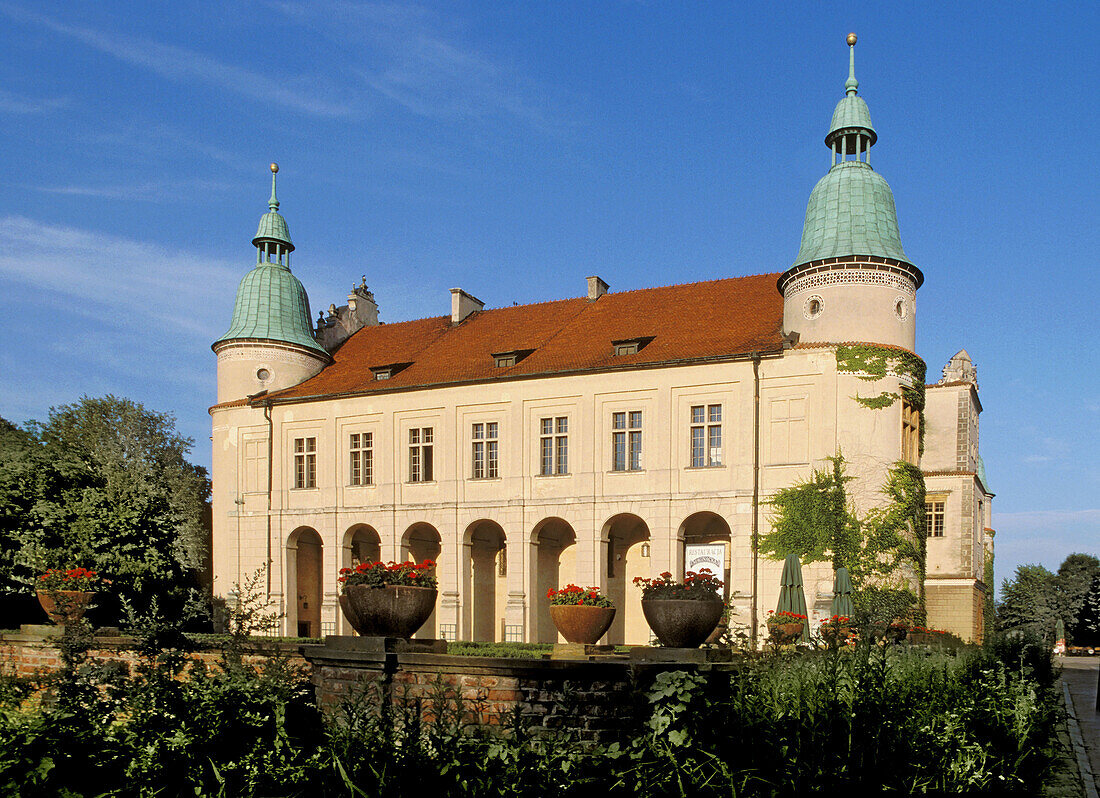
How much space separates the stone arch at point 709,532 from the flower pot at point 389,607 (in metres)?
22.8

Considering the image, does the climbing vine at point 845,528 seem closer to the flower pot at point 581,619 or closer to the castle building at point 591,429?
the castle building at point 591,429

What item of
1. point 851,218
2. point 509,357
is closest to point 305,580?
point 509,357

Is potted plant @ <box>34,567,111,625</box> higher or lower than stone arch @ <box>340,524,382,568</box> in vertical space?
higher

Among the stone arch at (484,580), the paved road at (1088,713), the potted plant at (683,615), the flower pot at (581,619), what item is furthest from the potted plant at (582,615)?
the stone arch at (484,580)

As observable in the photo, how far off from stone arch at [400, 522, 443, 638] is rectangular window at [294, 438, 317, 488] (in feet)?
14.6

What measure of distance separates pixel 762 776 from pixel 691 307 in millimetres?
29127

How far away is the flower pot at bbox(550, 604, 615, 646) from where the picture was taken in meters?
16.1

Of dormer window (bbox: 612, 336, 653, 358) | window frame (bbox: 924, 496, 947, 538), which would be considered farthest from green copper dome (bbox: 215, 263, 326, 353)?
window frame (bbox: 924, 496, 947, 538)

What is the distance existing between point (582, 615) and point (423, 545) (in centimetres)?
2298

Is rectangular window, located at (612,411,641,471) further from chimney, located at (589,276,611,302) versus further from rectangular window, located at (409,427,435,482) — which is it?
chimney, located at (589,276,611,302)

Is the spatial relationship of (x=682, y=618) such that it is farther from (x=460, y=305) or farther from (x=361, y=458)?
(x=460, y=305)

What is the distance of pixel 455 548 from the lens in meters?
35.2

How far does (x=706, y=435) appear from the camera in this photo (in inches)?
1260

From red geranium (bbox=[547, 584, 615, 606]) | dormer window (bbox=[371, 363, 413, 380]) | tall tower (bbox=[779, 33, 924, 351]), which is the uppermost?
tall tower (bbox=[779, 33, 924, 351])
